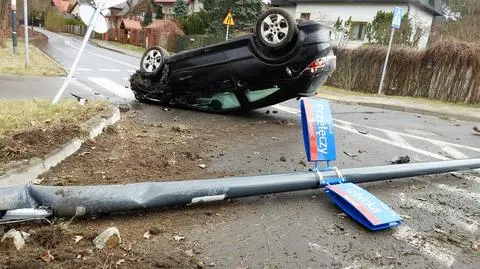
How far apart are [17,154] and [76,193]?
3.49 ft

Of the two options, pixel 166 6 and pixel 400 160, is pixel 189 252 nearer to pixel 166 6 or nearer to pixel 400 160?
pixel 400 160

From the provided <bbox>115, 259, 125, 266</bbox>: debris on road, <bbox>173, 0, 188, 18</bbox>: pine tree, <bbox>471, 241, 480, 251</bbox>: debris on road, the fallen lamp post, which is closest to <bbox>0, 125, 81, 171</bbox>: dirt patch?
the fallen lamp post

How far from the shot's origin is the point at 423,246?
10.1ft

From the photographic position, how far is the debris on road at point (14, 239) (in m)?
2.48

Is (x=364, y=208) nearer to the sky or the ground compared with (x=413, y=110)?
nearer to the sky

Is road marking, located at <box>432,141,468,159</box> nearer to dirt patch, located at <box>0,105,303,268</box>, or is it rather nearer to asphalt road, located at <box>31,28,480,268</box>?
asphalt road, located at <box>31,28,480,268</box>

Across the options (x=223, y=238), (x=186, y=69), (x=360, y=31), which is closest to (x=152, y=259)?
(x=223, y=238)

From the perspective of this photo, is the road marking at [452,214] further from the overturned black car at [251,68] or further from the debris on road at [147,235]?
the overturned black car at [251,68]

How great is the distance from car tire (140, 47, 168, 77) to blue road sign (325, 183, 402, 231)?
495cm

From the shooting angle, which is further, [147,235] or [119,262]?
[147,235]

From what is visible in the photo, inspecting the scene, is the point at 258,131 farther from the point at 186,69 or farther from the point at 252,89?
the point at 186,69

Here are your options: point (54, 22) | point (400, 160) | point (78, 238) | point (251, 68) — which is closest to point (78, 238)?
point (78, 238)

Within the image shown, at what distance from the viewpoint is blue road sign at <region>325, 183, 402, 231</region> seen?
10.6 feet

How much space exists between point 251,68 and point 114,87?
5.27 m
